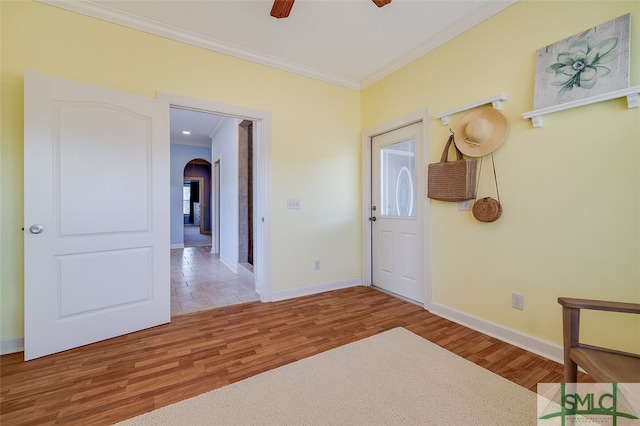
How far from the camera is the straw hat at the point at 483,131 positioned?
2.17m

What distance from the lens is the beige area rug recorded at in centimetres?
138

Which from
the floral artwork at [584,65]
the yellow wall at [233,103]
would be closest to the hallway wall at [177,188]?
the yellow wall at [233,103]

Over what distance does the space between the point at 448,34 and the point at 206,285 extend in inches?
161

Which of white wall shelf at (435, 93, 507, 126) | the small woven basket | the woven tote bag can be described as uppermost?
white wall shelf at (435, 93, 507, 126)

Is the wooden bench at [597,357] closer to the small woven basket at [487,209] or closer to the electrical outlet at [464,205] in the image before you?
the small woven basket at [487,209]

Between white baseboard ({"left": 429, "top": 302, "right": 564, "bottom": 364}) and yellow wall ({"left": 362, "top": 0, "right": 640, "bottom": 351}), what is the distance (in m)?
0.04

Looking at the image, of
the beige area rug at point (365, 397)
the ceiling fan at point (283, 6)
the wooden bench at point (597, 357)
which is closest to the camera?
the wooden bench at point (597, 357)

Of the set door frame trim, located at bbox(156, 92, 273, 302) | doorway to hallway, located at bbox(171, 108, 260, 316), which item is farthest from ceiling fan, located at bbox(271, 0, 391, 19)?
doorway to hallway, located at bbox(171, 108, 260, 316)

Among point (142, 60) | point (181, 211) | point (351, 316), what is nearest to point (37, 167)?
point (142, 60)

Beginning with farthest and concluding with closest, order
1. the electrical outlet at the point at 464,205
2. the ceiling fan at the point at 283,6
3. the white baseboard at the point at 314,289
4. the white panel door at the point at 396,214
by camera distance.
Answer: the white baseboard at the point at 314,289 < the white panel door at the point at 396,214 < the electrical outlet at the point at 464,205 < the ceiling fan at the point at 283,6

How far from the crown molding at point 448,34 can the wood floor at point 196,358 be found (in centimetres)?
270

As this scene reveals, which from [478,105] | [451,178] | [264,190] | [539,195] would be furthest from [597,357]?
[264,190]

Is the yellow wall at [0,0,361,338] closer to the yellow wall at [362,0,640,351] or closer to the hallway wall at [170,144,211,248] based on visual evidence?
the yellow wall at [362,0,640,351]

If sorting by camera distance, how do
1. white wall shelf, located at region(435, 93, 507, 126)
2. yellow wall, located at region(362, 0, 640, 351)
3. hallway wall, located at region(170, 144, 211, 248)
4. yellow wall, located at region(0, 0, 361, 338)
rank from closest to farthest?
yellow wall, located at region(362, 0, 640, 351) → yellow wall, located at region(0, 0, 361, 338) → white wall shelf, located at region(435, 93, 507, 126) → hallway wall, located at region(170, 144, 211, 248)
